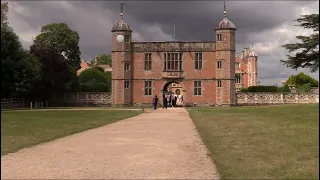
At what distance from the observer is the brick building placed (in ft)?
155

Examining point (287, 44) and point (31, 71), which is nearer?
point (287, 44)

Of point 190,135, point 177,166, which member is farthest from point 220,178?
point 190,135

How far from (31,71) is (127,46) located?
44.3 feet

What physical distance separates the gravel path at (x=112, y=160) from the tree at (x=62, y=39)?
167 ft

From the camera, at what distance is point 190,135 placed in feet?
49.8

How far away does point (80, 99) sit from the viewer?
50.5 metres

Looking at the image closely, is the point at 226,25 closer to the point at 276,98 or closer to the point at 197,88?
the point at 197,88

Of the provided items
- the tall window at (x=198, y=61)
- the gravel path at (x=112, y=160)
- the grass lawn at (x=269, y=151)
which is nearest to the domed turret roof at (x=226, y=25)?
the tall window at (x=198, y=61)

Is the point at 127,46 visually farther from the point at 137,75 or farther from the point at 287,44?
the point at 287,44

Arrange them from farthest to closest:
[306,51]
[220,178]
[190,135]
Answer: [306,51], [190,135], [220,178]

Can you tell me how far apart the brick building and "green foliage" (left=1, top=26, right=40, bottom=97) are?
37.7 feet

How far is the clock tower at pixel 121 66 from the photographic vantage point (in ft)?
156

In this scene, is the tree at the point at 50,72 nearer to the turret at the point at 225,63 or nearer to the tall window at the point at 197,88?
the tall window at the point at 197,88

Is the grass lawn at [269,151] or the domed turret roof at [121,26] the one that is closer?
the grass lawn at [269,151]
